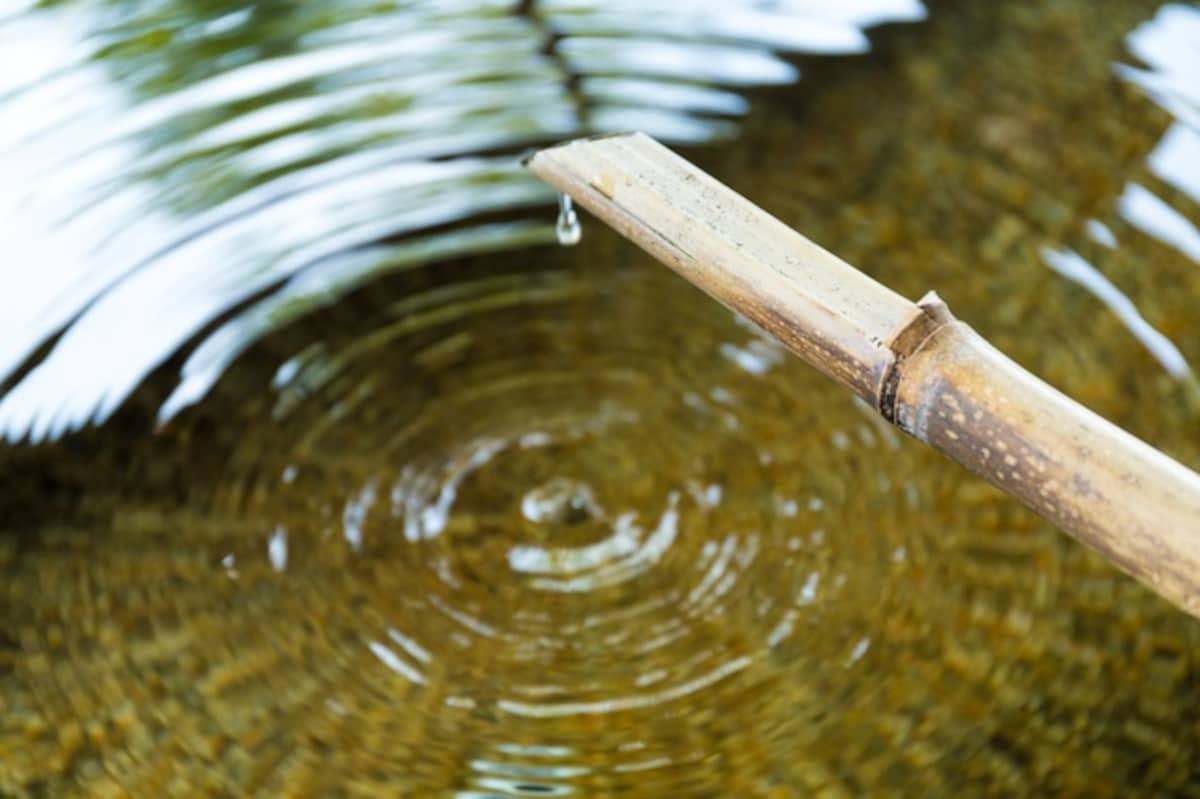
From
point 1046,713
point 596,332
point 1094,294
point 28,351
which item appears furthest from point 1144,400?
point 28,351

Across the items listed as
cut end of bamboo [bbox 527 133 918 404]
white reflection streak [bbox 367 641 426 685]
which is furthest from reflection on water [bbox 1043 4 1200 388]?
white reflection streak [bbox 367 641 426 685]

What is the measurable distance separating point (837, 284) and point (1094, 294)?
43.7 inches

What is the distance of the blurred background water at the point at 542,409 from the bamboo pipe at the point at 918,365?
2.14 ft

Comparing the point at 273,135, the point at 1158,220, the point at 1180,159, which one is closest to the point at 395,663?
the point at 273,135

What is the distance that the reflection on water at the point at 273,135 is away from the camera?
8.16 feet

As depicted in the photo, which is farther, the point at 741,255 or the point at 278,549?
the point at 278,549

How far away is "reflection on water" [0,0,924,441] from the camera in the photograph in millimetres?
2486

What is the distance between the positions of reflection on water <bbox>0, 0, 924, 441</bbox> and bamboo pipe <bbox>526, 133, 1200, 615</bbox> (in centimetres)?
104

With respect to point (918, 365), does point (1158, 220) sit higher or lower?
lower

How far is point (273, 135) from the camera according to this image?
2.79 meters

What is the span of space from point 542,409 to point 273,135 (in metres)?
0.83

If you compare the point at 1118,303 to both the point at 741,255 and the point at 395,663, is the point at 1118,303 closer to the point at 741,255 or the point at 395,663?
the point at 741,255

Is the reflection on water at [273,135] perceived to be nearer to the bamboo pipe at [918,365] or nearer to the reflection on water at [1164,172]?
the reflection on water at [1164,172]

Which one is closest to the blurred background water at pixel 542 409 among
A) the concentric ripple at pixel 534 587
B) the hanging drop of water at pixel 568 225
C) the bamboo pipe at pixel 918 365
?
the concentric ripple at pixel 534 587
